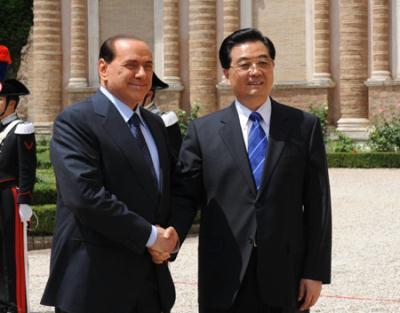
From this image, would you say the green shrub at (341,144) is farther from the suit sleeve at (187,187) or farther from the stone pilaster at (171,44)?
the suit sleeve at (187,187)

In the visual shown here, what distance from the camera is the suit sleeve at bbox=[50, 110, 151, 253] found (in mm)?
3291

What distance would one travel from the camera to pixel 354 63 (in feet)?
72.3

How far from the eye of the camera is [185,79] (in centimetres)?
2428

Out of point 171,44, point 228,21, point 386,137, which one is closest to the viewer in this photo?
point 386,137

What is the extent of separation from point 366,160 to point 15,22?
45.7 ft

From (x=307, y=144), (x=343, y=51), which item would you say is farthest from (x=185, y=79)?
(x=307, y=144)

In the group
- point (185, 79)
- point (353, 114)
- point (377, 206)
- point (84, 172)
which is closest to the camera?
point (84, 172)

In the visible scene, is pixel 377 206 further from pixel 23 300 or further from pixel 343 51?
pixel 343 51

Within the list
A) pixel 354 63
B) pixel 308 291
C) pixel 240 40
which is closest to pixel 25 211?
pixel 240 40

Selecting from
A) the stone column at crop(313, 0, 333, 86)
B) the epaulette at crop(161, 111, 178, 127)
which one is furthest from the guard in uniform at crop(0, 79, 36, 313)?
the stone column at crop(313, 0, 333, 86)

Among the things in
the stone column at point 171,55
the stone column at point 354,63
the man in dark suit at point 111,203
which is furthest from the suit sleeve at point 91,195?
the stone column at point 171,55

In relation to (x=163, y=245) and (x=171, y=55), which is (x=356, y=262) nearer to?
(x=163, y=245)

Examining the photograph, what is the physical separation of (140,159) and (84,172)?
0.82ft

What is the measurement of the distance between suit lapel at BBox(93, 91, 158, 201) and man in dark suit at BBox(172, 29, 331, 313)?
26 centimetres
